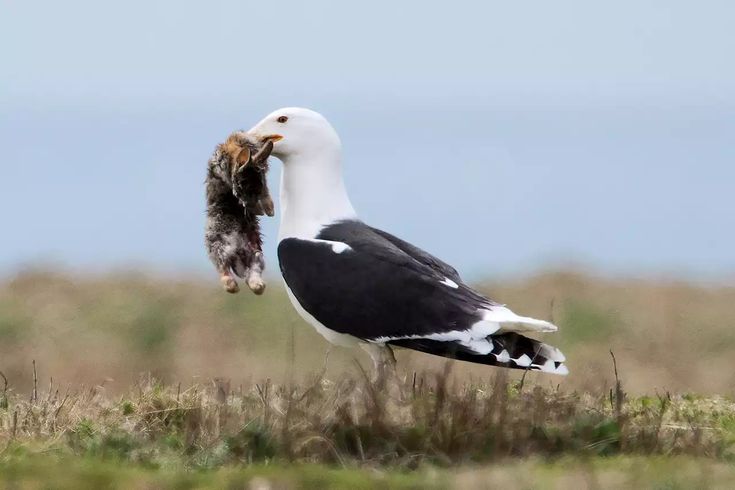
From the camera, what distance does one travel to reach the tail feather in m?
8.41

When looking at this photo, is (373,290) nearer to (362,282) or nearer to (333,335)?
(362,282)

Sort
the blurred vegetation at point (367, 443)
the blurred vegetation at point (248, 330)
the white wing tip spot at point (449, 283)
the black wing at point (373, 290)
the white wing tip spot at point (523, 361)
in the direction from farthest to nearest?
1. the blurred vegetation at point (248, 330)
2. the white wing tip spot at point (449, 283)
3. the black wing at point (373, 290)
4. the white wing tip spot at point (523, 361)
5. the blurred vegetation at point (367, 443)

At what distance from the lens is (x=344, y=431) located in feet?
24.0

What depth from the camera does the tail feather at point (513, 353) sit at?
8406mm

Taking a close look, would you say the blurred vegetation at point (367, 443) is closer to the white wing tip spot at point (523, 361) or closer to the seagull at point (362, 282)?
the white wing tip spot at point (523, 361)

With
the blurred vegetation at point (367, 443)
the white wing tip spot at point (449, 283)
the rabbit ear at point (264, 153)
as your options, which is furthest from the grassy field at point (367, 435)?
the rabbit ear at point (264, 153)

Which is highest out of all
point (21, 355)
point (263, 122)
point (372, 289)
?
point (263, 122)

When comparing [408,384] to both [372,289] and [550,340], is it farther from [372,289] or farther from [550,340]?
[550,340]

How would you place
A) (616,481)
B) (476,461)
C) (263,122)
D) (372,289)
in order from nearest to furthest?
(616,481) < (476,461) < (372,289) < (263,122)

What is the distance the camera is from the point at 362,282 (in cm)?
896

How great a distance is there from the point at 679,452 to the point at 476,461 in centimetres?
110

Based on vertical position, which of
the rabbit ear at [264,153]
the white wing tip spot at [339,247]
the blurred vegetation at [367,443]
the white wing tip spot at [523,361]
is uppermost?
the rabbit ear at [264,153]

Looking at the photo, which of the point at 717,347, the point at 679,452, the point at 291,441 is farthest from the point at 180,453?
the point at 717,347

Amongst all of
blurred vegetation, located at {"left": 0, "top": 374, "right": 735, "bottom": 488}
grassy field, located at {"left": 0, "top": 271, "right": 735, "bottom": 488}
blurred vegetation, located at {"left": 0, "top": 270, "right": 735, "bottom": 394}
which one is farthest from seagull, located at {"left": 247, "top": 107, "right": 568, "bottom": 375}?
blurred vegetation, located at {"left": 0, "top": 270, "right": 735, "bottom": 394}
